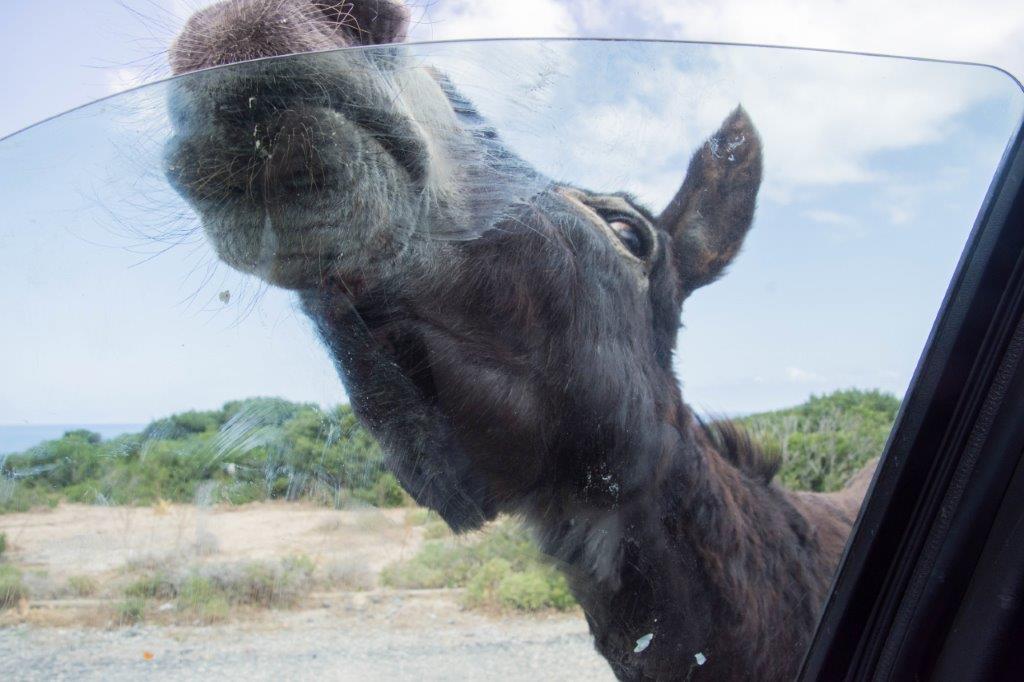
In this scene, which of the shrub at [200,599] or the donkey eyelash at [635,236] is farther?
the donkey eyelash at [635,236]

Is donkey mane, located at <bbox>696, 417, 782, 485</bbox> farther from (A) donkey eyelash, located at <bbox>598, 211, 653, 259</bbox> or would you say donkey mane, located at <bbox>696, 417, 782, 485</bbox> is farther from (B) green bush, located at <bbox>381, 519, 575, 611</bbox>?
(B) green bush, located at <bbox>381, 519, 575, 611</bbox>

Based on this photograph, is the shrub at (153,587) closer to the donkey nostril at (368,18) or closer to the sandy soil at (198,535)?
the sandy soil at (198,535)

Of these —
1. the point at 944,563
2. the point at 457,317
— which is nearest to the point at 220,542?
the point at 457,317

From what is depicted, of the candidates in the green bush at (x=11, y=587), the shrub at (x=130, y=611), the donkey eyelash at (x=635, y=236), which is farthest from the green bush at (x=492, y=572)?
the donkey eyelash at (x=635, y=236)

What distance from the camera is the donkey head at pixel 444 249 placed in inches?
59.9

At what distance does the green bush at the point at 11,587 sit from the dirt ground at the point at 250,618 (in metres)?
0.02

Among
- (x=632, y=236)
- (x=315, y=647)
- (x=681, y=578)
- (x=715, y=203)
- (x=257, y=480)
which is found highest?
(x=715, y=203)

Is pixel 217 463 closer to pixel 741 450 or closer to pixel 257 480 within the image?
pixel 257 480

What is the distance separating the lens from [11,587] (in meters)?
1.48

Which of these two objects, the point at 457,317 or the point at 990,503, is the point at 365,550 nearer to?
the point at 457,317

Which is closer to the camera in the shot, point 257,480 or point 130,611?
point 130,611

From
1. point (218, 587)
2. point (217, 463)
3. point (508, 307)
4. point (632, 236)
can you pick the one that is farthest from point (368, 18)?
point (218, 587)

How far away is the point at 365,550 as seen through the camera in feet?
5.84

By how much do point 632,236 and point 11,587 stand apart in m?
1.70
